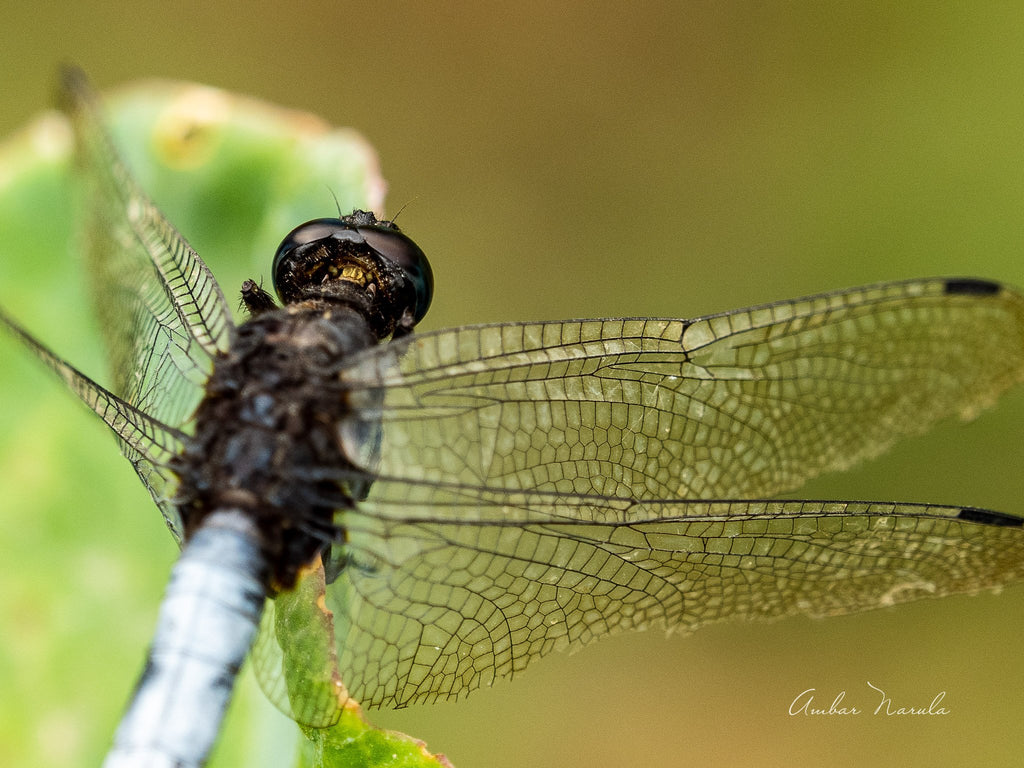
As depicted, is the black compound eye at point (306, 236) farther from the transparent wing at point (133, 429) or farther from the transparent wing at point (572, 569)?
the transparent wing at point (572, 569)

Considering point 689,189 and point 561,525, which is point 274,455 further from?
point 689,189

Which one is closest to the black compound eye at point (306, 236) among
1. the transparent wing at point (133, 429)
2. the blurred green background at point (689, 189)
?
the transparent wing at point (133, 429)

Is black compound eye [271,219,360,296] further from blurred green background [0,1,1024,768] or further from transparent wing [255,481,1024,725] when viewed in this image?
blurred green background [0,1,1024,768]

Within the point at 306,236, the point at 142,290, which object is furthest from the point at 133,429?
the point at 306,236

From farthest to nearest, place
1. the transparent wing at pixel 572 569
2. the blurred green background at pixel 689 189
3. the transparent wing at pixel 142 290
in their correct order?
the blurred green background at pixel 689 189 → the transparent wing at pixel 142 290 → the transparent wing at pixel 572 569

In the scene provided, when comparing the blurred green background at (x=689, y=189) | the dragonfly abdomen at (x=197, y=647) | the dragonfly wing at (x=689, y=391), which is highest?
the blurred green background at (x=689, y=189)

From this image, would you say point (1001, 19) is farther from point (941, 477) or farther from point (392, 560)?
point (392, 560)

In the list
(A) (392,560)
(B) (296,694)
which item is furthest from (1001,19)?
(B) (296,694)
